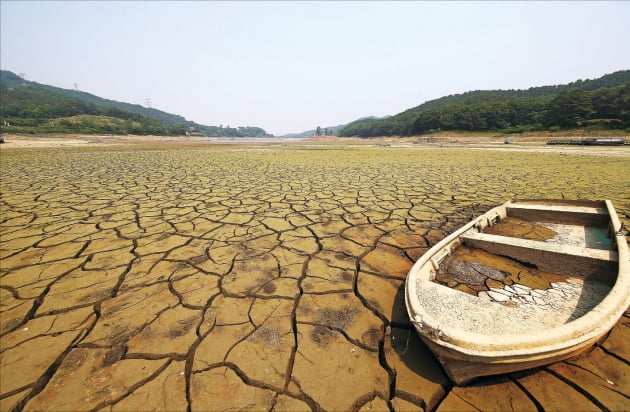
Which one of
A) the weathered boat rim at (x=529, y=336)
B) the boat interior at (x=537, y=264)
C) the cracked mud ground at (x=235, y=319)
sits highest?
the weathered boat rim at (x=529, y=336)

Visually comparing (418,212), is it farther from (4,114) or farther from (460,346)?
(4,114)

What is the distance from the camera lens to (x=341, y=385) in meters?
1.15

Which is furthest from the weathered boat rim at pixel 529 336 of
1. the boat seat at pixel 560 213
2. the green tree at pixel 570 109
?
the green tree at pixel 570 109

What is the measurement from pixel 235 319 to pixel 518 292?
1.87m

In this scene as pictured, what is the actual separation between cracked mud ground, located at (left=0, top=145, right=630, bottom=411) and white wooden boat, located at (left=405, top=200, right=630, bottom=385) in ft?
0.66

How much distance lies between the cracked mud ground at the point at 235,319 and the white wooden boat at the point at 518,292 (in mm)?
200

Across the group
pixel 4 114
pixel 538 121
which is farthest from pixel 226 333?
pixel 4 114

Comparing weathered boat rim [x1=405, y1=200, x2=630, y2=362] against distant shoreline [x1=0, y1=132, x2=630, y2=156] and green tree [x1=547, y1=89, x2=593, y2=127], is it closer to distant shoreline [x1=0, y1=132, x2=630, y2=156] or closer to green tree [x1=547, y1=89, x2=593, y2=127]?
distant shoreline [x1=0, y1=132, x2=630, y2=156]

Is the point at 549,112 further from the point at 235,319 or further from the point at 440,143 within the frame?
the point at 235,319

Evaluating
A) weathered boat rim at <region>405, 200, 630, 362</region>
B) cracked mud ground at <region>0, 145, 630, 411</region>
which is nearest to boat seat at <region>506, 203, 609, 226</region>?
cracked mud ground at <region>0, 145, 630, 411</region>

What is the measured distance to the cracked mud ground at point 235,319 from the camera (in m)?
1.09

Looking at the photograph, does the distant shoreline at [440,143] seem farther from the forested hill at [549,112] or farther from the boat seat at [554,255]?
the boat seat at [554,255]

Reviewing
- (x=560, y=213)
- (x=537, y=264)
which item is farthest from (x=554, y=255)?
(x=560, y=213)

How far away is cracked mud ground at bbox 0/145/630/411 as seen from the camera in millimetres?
1091
